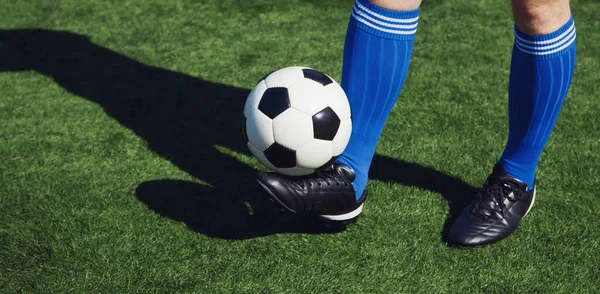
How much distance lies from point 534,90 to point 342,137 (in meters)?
0.67

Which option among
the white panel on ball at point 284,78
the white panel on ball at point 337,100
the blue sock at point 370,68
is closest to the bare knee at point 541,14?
the blue sock at point 370,68

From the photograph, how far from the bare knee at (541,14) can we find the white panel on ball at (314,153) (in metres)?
0.74

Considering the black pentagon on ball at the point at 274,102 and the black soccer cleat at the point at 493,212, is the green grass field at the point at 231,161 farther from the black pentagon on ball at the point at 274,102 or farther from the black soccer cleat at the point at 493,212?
the black pentagon on ball at the point at 274,102

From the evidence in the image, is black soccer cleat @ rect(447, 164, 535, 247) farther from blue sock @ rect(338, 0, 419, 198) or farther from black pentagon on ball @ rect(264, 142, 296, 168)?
black pentagon on ball @ rect(264, 142, 296, 168)

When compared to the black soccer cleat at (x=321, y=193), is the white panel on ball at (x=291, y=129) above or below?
above

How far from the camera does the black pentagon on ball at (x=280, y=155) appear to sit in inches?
82.9

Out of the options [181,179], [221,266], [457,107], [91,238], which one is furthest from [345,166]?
[457,107]

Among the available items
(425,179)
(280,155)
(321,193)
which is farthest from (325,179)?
(425,179)

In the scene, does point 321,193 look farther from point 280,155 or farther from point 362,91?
point 362,91

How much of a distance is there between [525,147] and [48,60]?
2581 millimetres

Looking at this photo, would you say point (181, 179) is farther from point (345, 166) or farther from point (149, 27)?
point (149, 27)

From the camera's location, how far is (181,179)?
2629 millimetres

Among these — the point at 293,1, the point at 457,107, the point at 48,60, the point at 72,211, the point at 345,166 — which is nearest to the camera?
the point at 345,166

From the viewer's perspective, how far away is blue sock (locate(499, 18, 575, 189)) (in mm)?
2215
